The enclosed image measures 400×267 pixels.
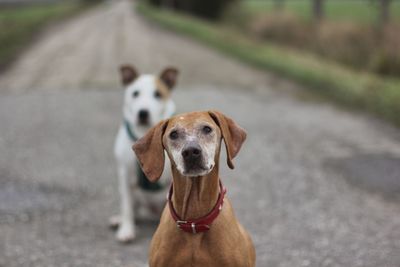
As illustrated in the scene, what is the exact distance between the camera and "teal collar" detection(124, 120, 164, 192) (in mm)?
5008

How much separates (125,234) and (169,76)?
147 cm

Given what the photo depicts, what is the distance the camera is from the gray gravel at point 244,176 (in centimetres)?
486

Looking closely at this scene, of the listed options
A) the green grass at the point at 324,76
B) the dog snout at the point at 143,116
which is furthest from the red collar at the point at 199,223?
the green grass at the point at 324,76

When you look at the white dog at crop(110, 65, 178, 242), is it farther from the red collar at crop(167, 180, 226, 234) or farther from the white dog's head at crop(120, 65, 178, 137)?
the red collar at crop(167, 180, 226, 234)

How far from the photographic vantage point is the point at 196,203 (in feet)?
10.7

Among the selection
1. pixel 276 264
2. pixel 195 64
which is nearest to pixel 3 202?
pixel 276 264

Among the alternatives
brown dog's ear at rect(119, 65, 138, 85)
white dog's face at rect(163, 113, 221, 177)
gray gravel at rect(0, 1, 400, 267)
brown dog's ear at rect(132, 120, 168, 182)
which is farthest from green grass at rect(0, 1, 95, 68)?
white dog's face at rect(163, 113, 221, 177)

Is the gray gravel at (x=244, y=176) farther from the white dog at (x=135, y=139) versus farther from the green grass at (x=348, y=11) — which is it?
the green grass at (x=348, y=11)

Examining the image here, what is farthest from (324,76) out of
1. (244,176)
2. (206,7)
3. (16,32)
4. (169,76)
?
(206,7)

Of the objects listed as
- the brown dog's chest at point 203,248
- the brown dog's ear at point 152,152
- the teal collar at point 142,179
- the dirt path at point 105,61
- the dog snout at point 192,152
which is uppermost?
the dog snout at point 192,152

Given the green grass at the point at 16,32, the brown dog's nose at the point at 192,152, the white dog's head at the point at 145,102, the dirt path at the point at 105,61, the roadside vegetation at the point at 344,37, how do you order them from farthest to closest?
1. the green grass at the point at 16,32
2. the dirt path at the point at 105,61
3. the roadside vegetation at the point at 344,37
4. the white dog's head at the point at 145,102
5. the brown dog's nose at the point at 192,152

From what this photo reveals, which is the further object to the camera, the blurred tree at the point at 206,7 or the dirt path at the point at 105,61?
the blurred tree at the point at 206,7

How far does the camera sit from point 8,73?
43.8ft

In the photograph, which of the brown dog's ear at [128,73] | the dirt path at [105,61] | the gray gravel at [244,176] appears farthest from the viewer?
the dirt path at [105,61]
